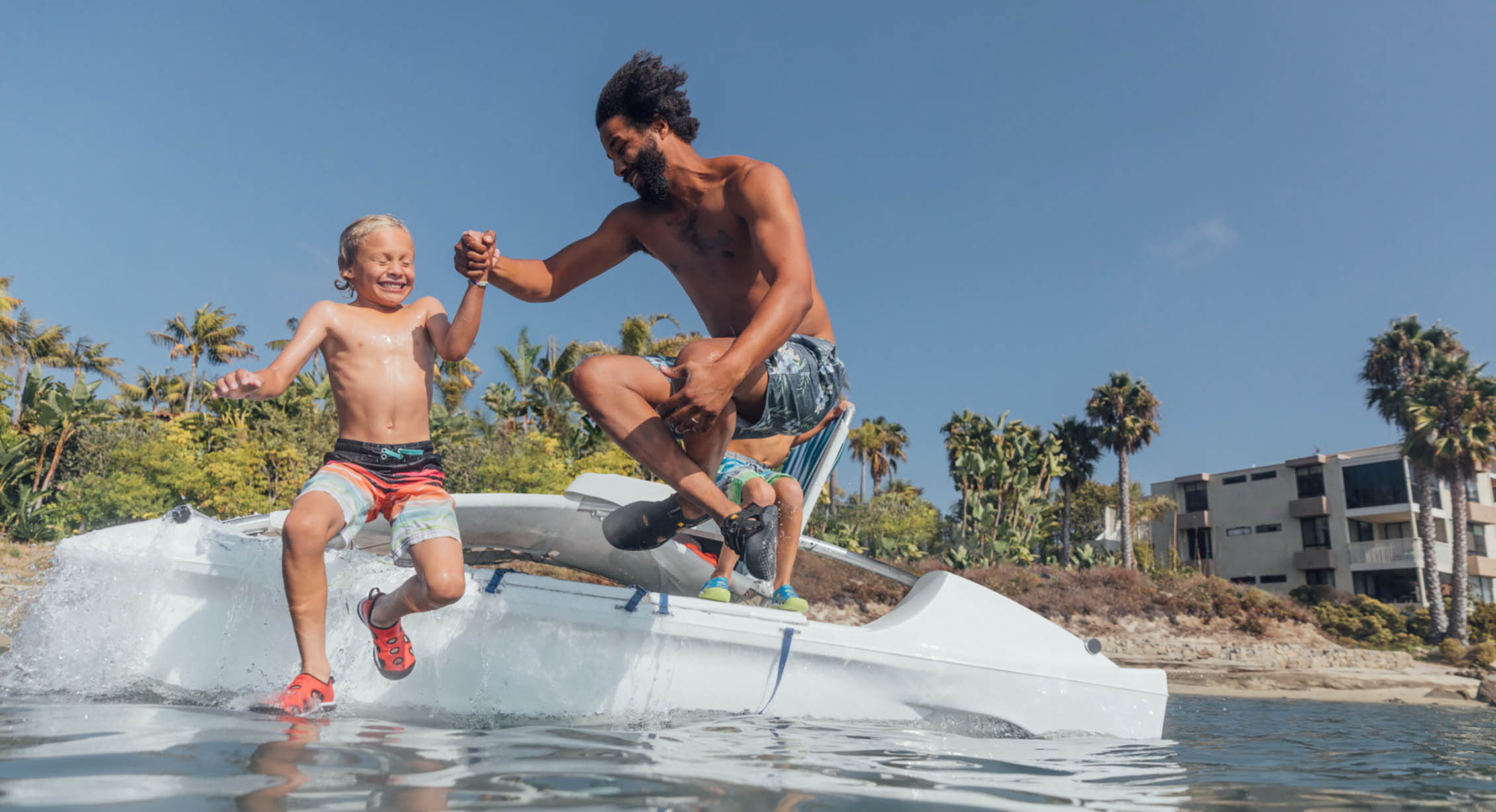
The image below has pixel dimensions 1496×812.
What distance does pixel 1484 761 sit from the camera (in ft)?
7.55

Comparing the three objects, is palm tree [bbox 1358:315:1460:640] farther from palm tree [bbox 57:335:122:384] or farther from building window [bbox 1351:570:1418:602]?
palm tree [bbox 57:335:122:384]

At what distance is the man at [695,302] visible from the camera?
7.65 feet

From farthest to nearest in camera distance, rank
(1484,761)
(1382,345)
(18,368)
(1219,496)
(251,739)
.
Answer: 1. (1219,496)
2. (18,368)
3. (1382,345)
4. (1484,761)
5. (251,739)

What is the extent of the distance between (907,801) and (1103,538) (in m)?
45.9

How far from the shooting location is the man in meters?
2.33

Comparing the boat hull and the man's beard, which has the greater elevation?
the man's beard

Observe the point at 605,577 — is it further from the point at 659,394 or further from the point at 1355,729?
the point at 1355,729

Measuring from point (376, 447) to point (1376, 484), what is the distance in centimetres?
4109

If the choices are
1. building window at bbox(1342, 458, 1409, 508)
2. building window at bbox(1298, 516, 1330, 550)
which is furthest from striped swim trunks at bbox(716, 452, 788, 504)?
building window at bbox(1298, 516, 1330, 550)

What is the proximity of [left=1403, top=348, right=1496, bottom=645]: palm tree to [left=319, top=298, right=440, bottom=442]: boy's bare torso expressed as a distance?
2818 centimetres

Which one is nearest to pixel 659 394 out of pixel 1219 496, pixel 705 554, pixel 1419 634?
pixel 705 554

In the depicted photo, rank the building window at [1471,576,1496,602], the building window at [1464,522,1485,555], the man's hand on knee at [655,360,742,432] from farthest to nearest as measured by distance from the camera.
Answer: the building window at [1464,522,1485,555] → the building window at [1471,576,1496,602] → the man's hand on knee at [655,360,742,432]

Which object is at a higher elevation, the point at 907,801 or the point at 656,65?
the point at 656,65

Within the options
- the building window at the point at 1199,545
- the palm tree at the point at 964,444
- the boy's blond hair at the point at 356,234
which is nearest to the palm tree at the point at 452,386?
the palm tree at the point at 964,444
